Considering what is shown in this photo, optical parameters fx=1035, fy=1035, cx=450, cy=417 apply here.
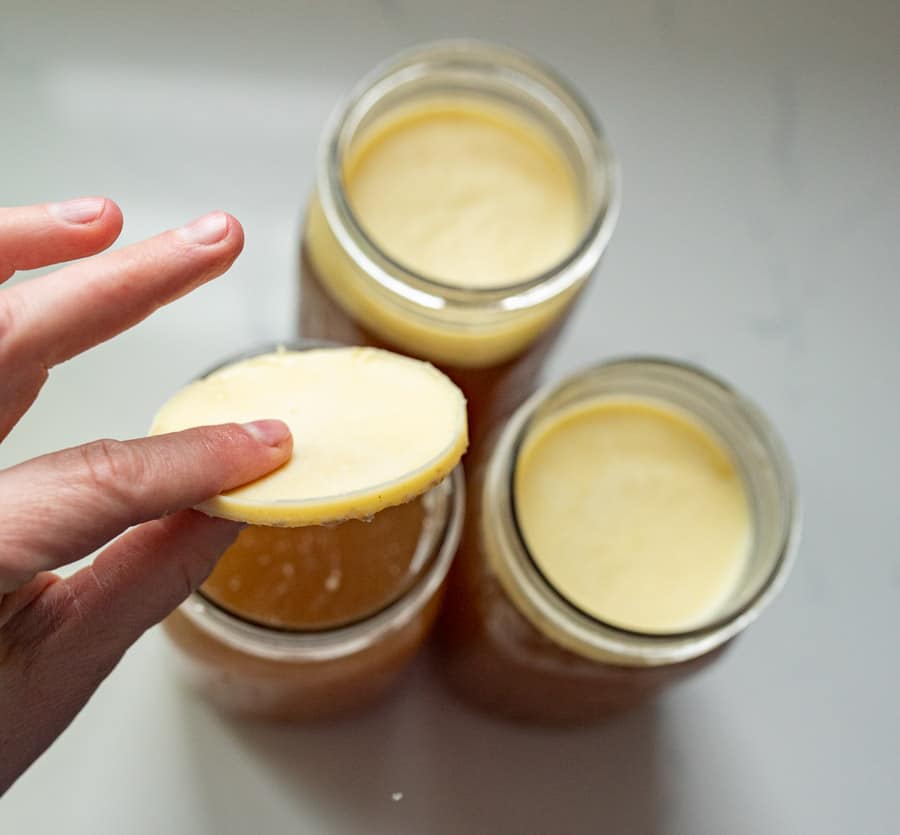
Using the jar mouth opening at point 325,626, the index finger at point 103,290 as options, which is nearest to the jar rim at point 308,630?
the jar mouth opening at point 325,626

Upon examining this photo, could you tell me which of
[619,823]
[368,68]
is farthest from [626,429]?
[368,68]

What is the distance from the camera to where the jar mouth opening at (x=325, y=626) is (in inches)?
20.8

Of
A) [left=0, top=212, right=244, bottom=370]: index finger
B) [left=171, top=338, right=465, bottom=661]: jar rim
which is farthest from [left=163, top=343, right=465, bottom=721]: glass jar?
[left=0, top=212, right=244, bottom=370]: index finger

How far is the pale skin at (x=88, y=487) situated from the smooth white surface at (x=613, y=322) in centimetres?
27

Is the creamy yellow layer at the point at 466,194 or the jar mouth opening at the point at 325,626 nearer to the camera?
the jar mouth opening at the point at 325,626

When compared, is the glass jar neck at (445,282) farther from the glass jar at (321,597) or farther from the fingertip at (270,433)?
the fingertip at (270,433)

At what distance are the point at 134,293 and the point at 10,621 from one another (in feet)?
0.46

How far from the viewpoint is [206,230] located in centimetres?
41

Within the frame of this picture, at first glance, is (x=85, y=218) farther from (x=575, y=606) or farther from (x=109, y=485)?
(x=575, y=606)

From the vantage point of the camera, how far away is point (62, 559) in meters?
0.38

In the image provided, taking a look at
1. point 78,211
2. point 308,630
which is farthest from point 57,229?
point 308,630

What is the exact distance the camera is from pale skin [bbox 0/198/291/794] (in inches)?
14.7

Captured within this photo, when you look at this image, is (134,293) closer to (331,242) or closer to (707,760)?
(331,242)

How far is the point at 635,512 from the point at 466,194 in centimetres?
23
